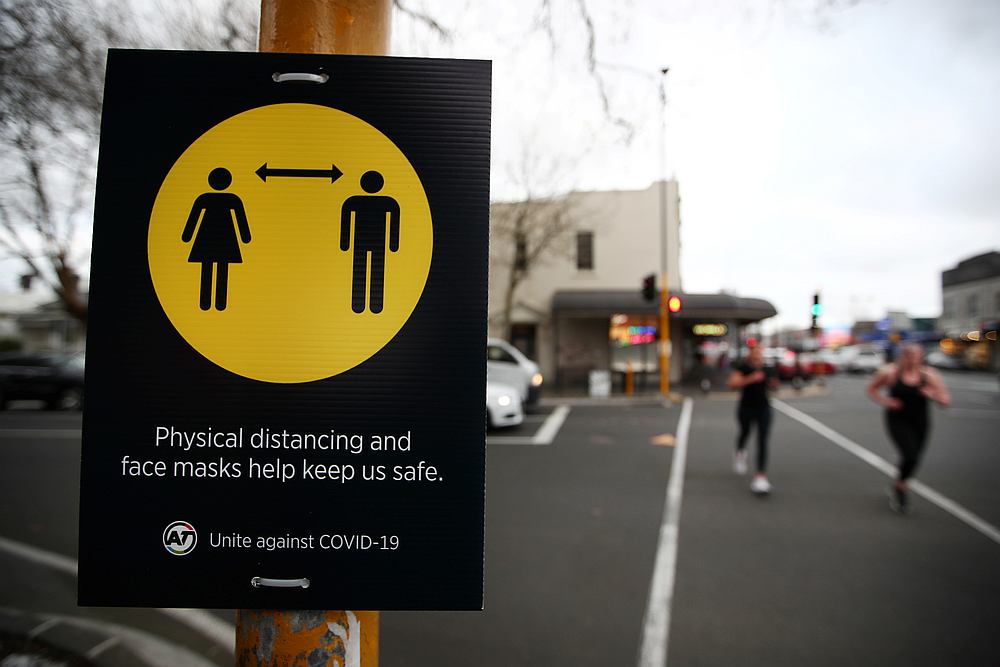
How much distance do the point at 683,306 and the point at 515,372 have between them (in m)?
10.7

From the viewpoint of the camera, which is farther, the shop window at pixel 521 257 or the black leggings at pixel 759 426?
the shop window at pixel 521 257

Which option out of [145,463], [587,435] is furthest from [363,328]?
[587,435]

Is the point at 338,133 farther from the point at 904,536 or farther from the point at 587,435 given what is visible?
the point at 587,435

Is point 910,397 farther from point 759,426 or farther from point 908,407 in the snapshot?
point 759,426

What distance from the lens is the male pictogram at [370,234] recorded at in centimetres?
122

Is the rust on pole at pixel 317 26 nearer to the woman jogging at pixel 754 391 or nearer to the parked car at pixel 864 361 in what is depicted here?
the woman jogging at pixel 754 391

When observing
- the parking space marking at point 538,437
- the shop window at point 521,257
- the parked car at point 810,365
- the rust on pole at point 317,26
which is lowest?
the parking space marking at point 538,437

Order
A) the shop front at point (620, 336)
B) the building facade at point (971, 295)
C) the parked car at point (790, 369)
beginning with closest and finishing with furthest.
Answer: the shop front at point (620, 336)
the parked car at point (790, 369)
the building facade at point (971, 295)

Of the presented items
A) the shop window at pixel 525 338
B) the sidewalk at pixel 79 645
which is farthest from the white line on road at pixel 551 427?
the shop window at pixel 525 338

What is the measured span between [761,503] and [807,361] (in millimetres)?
25471

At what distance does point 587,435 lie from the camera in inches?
430

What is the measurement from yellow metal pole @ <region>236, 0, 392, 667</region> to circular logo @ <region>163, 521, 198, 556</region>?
195 millimetres

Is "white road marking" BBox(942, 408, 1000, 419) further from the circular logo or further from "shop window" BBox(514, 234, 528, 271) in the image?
the circular logo

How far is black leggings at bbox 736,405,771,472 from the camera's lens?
652 centimetres
